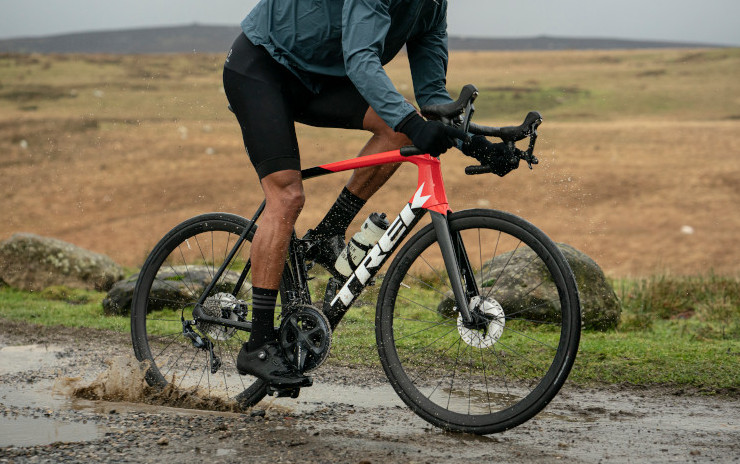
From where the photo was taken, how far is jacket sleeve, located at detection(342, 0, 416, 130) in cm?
359

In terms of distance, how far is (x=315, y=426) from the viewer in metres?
3.96

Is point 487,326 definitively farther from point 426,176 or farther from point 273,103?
point 273,103

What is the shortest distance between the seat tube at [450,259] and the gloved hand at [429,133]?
0.38 meters

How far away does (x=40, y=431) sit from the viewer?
3.86 meters

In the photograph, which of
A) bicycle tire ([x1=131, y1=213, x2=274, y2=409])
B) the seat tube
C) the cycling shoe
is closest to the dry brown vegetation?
bicycle tire ([x1=131, y1=213, x2=274, y2=409])

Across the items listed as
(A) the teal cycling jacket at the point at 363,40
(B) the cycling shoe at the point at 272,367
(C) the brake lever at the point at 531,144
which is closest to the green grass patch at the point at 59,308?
(B) the cycling shoe at the point at 272,367

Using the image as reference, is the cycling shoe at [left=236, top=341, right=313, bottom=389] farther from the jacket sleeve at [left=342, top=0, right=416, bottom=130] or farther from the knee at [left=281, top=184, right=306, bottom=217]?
the jacket sleeve at [left=342, top=0, right=416, bottom=130]

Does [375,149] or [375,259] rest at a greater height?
[375,149]

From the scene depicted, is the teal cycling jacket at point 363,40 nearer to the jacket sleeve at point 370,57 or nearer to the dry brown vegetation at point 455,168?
the jacket sleeve at point 370,57

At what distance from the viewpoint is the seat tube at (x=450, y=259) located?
372cm

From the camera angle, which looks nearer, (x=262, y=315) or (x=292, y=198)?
(x=292, y=198)

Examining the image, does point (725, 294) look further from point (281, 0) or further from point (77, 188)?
point (77, 188)

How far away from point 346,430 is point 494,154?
1.40m

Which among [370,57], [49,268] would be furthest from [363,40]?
[49,268]
